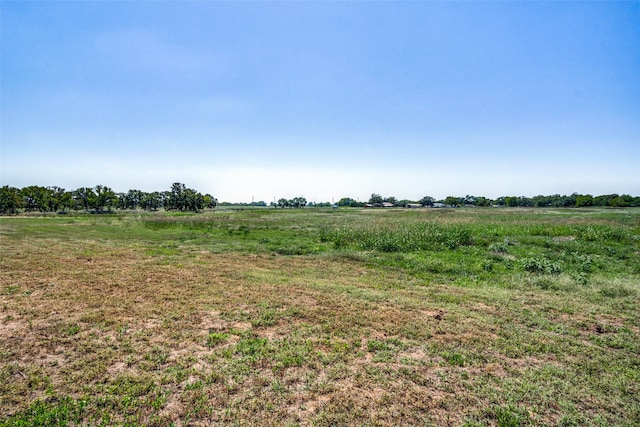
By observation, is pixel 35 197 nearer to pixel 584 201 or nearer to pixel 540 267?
pixel 540 267

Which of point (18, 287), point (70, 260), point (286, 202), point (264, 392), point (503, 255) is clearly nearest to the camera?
point (264, 392)

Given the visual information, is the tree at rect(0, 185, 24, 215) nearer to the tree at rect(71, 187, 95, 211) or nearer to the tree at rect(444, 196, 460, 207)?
the tree at rect(71, 187, 95, 211)

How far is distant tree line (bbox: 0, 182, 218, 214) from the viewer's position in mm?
75950

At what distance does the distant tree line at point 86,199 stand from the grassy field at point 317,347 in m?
96.1

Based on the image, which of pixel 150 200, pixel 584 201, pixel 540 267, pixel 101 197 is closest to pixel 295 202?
pixel 150 200

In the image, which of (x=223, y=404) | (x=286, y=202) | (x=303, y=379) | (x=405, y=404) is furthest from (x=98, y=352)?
(x=286, y=202)

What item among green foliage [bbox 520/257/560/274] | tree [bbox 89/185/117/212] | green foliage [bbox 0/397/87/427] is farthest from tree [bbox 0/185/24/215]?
green foliage [bbox 520/257/560/274]

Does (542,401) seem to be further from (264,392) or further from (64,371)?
(64,371)

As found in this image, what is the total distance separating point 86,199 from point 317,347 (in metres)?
115

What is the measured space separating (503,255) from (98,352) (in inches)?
654

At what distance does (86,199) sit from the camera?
91938 millimetres

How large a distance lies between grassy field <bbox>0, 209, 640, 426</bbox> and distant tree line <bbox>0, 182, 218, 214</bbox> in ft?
315

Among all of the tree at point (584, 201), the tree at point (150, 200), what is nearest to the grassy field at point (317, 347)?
the tree at point (150, 200)

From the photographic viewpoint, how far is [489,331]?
6.32 metres
